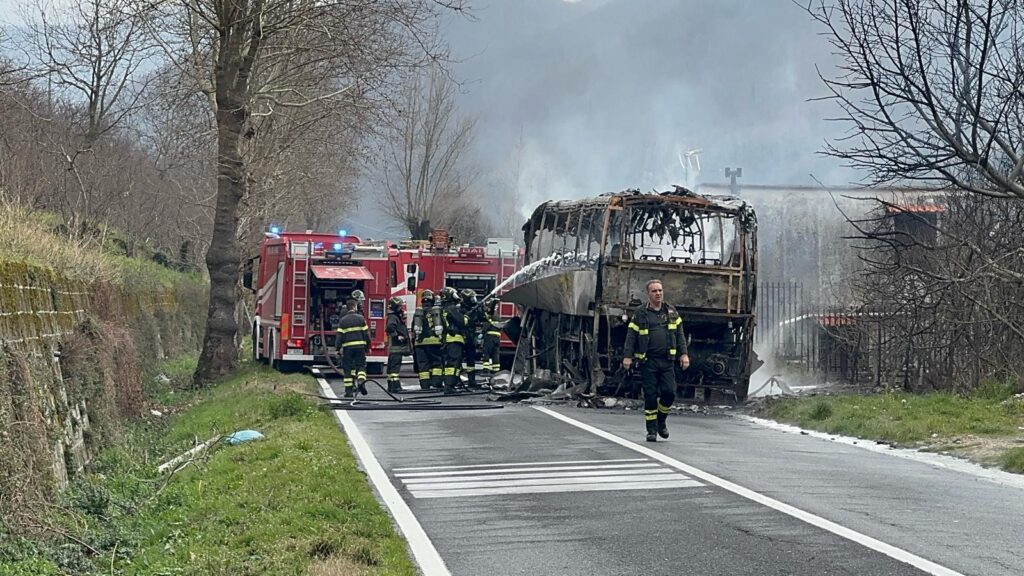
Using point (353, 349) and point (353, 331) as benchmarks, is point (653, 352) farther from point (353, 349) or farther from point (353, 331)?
point (353, 331)

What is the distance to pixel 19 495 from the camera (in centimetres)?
874

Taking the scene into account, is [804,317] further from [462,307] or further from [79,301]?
[79,301]

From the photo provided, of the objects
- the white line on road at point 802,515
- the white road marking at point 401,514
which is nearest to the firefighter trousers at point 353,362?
the white road marking at point 401,514

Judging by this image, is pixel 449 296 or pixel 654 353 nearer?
pixel 654 353

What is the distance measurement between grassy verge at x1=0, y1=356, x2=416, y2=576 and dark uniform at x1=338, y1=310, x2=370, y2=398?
4.89m

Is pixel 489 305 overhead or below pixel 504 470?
overhead

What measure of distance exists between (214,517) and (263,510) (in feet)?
1.22

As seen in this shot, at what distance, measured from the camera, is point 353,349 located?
20.0 m

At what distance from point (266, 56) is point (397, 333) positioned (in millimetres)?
7775

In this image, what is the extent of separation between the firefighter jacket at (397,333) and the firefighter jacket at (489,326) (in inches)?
58.0

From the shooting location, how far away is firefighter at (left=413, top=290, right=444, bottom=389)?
20812 mm

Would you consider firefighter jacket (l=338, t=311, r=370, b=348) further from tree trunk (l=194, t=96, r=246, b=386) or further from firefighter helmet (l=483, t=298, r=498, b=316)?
tree trunk (l=194, t=96, r=246, b=386)

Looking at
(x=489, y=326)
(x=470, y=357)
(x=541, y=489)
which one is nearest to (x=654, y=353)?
(x=541, y=489)

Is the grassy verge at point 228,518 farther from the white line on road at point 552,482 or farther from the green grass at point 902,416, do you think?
the green grass at point 902,416
